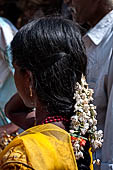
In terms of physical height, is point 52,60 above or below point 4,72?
above

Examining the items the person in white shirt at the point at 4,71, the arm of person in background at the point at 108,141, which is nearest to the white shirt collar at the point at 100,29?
the arm of person in background at the point at 108,141

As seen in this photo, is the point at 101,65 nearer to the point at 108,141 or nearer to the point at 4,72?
the point at 108,141

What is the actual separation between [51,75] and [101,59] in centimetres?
53

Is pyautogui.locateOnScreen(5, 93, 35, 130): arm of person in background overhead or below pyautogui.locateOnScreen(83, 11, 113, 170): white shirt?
below

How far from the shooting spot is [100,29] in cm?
213

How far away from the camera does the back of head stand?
1606 millimetres

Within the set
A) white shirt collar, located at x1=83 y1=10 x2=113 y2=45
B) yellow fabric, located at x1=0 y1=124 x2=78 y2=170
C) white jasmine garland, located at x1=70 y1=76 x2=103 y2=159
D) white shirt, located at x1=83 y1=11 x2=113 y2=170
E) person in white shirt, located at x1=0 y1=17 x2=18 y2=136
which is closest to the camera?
yellow fabric, located at x1=0 y1=124 x2=78 y2=170

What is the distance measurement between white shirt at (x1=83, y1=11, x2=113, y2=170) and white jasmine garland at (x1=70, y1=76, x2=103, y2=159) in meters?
0.18

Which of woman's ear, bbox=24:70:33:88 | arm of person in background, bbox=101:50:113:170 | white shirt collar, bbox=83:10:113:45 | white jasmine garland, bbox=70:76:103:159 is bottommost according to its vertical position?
arm of person in background, bbox=101:50:113:170

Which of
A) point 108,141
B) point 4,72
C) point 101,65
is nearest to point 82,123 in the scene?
point 108,141

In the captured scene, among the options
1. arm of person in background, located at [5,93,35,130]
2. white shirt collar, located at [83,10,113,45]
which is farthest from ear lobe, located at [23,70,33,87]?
white shirt collar, located at [83,10,113,45]

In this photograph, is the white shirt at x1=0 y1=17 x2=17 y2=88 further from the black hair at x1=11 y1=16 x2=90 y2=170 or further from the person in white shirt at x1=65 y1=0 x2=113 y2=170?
the black hair at x1=11 y1=16 x2=90 y2=170

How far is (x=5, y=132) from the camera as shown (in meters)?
2.47

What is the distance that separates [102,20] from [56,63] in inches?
25.3
